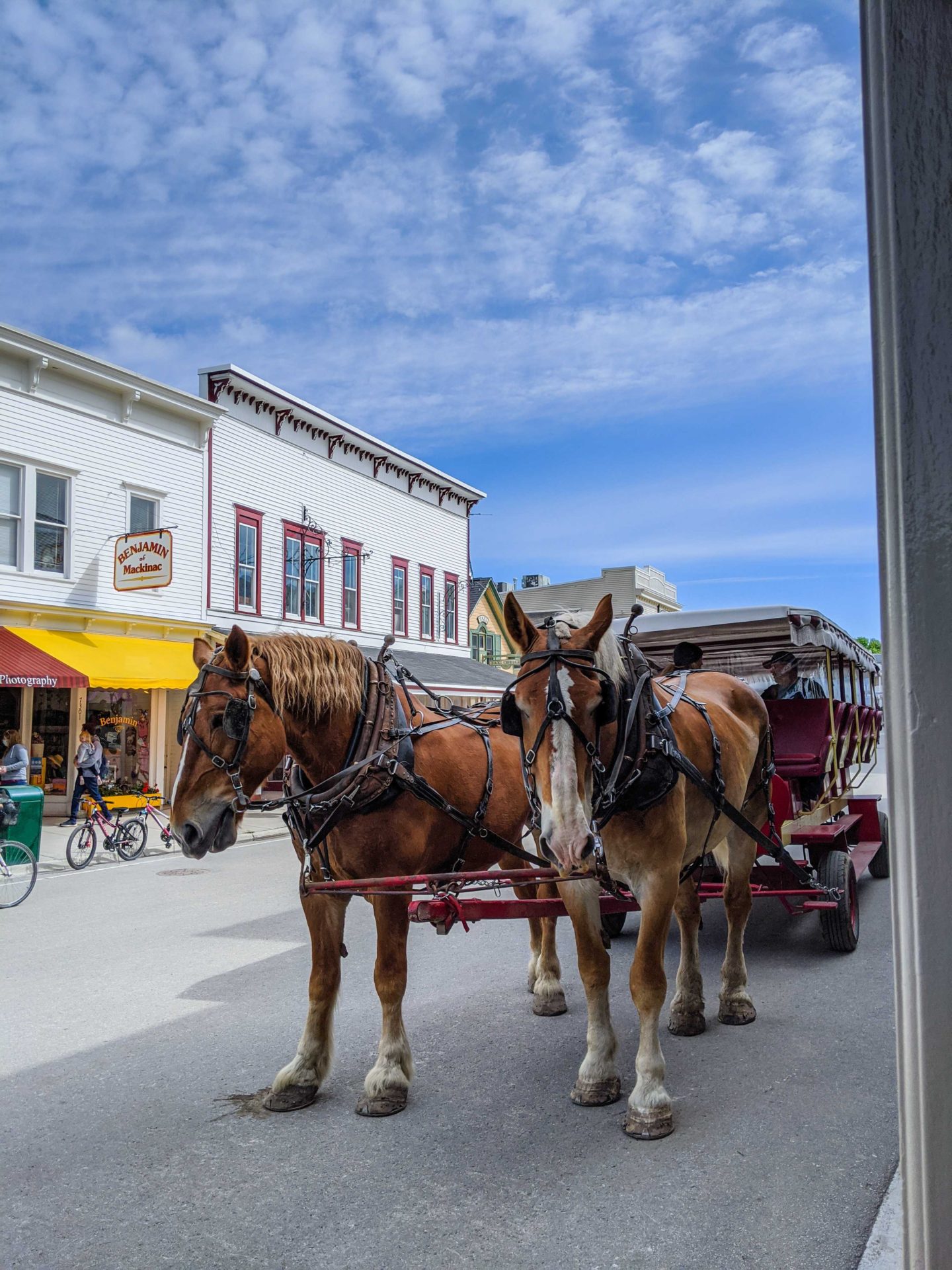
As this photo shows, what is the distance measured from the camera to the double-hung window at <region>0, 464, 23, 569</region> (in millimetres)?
16328

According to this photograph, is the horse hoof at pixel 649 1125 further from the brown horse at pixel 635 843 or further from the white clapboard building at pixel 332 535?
the white clapboard building at pixel 332 535

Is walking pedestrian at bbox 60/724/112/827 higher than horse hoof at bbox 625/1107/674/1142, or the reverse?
walking pedestrian at bbox 60/724/112/827

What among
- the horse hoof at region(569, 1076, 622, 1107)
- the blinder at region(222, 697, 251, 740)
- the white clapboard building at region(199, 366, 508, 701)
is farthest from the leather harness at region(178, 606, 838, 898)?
the white clapboard building at region(199, 366, 508, 701)

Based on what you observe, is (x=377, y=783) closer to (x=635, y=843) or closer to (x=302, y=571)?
(x=635, y=843)

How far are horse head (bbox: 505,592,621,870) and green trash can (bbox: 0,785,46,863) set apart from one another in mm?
7757

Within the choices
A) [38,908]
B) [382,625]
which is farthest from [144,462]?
[38,908]

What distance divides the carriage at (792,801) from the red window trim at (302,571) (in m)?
14.1

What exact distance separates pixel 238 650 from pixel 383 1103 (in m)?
2.14

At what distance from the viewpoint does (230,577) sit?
2080cm

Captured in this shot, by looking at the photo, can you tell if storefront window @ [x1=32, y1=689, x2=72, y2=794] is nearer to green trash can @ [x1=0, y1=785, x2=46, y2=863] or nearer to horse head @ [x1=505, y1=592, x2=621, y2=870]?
green trash can @ [x1=0, y1=785, x2=46, y2=863]

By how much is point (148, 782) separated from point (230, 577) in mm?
4812

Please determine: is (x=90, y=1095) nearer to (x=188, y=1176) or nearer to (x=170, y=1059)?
(x=170, y=1059)

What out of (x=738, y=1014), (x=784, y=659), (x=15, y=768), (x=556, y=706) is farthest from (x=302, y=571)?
(x=556, y=706)

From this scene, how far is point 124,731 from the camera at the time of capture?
18.9 meters
